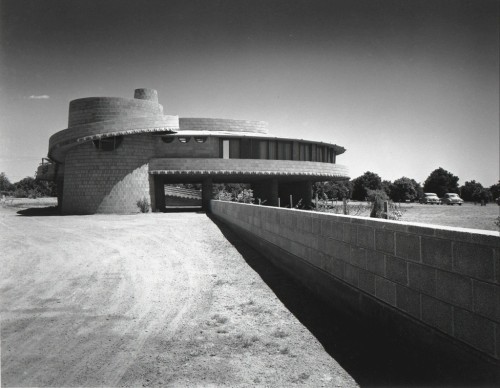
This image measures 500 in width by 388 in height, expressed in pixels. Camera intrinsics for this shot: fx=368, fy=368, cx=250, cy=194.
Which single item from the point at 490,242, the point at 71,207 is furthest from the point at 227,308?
the point at 71,207

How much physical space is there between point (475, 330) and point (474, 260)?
0.66m

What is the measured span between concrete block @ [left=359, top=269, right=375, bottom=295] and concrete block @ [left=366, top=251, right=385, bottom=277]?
0.10 meters

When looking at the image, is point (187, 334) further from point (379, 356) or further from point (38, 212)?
point (38, 212)

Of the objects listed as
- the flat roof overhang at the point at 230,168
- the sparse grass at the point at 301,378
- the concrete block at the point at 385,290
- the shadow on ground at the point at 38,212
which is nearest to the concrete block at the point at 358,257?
the concrete block at the point at 385,290

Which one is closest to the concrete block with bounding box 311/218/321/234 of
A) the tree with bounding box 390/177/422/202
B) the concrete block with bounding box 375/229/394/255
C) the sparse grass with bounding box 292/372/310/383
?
the concrete block with bounding box 375/229/394/255

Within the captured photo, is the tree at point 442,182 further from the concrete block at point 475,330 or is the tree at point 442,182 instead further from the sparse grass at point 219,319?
the concrete block at point 475,330

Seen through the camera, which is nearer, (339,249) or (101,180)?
(339,249)

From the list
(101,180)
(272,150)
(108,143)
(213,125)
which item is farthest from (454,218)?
(108,143)

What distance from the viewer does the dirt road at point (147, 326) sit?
4.37m

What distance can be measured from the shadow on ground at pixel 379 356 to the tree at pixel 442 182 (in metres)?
119

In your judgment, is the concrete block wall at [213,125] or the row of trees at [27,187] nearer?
the concrete block wall at [213,125]

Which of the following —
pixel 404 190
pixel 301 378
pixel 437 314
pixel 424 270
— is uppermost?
pixel 404 190

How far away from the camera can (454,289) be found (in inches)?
147

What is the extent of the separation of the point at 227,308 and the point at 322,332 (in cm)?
201
